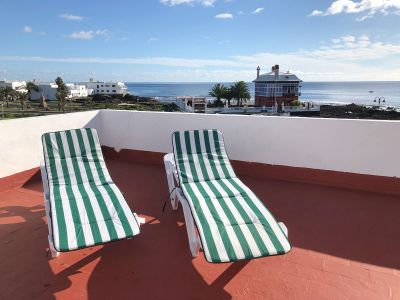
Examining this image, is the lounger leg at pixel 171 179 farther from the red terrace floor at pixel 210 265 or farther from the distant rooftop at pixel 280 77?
the distant rooftop at pixel 280 77

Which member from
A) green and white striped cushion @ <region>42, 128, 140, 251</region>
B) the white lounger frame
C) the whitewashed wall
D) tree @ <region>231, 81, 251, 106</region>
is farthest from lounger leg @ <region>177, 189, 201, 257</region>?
tree @ <region>231, 81, 251, 106</region>

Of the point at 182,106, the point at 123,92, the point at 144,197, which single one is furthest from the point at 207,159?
the point at 123,92

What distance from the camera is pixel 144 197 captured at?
3807 mm

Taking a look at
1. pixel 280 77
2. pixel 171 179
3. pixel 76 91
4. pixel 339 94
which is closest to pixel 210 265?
pixel 171 179

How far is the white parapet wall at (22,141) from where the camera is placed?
4125 millimetres

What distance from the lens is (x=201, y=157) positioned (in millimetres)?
3627

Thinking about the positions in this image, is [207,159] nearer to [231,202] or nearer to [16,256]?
[231,202]

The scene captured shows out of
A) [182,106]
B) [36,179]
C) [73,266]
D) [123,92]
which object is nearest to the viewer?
[73,266]

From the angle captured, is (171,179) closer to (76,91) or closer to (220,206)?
(220,206)

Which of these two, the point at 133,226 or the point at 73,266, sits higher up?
the point at 133,226

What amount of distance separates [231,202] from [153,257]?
79cm

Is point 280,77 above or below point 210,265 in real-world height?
above

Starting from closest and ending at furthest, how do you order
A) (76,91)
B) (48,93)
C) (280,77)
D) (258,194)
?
(258,194) < (280,77) < (48,93) < (76,91)

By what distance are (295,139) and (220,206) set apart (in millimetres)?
1926
